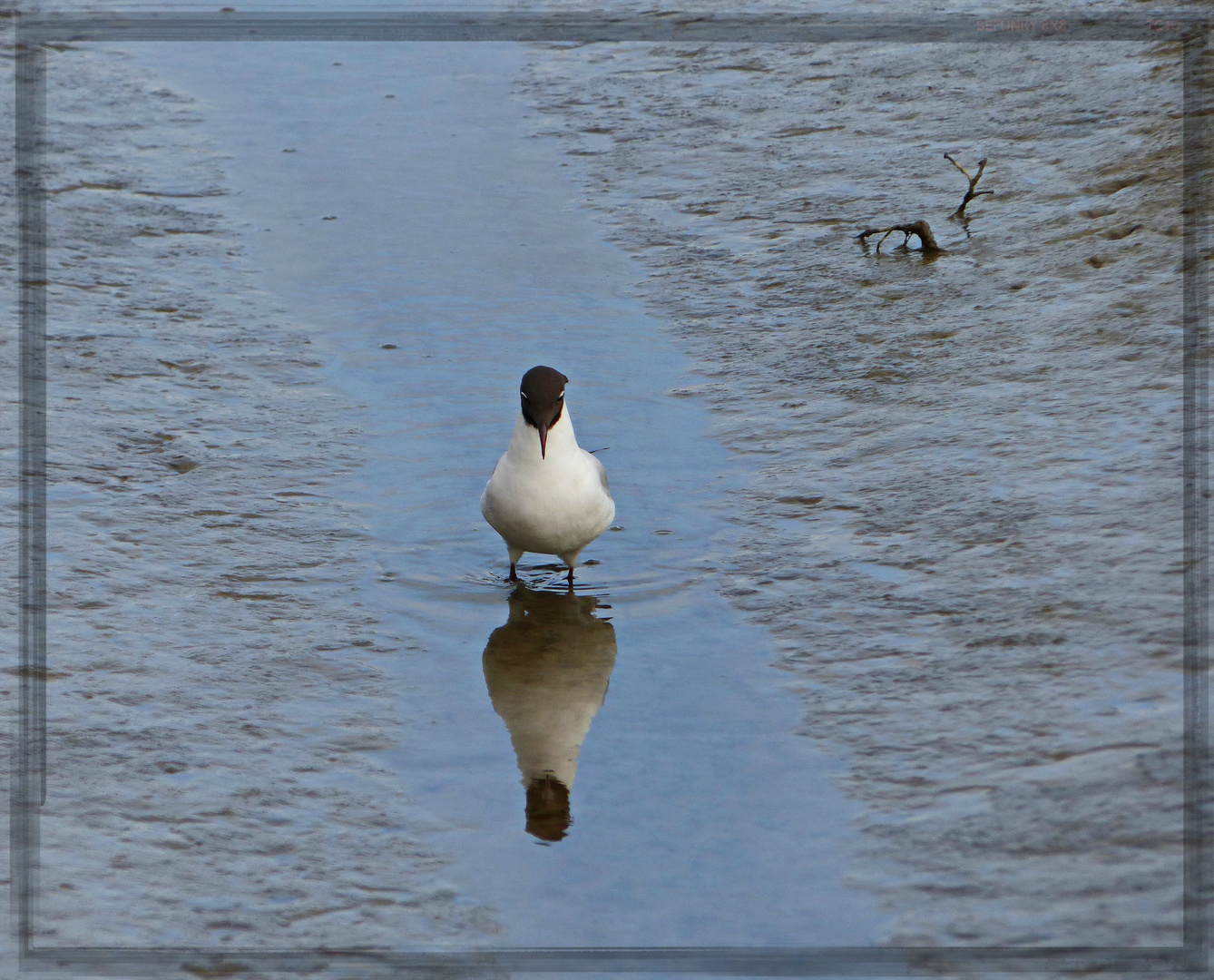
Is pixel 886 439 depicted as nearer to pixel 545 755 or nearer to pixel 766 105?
pixel 545 755

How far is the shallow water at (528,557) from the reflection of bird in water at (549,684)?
24mm

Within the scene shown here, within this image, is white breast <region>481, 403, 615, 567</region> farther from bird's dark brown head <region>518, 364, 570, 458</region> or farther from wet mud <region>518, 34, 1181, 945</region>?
wet mud <region>518, 34, 1181, 945</region>

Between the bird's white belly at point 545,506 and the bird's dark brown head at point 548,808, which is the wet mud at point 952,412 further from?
the bird's dark brown head at point 548,808

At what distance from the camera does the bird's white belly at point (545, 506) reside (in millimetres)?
6230

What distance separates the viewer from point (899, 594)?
5.99 m

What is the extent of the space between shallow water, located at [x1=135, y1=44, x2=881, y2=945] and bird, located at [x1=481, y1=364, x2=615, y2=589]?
367 mm

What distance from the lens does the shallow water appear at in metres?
4.43

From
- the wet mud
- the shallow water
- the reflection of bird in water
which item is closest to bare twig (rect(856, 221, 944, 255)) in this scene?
the wet mud

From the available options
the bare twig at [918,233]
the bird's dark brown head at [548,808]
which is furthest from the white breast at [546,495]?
the bare twig at [918,233]

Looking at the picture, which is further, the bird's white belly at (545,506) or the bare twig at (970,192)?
the bare twig at (970,192)

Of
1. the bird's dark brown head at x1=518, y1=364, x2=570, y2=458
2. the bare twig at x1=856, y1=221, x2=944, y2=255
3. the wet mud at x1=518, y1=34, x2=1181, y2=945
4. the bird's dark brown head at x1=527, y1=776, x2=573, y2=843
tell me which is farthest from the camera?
the bare twig at x1=856, y1=221, x2=944, y2=255

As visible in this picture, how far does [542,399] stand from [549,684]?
4.15 ft

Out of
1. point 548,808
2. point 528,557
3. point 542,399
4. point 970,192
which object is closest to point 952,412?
point 528,557

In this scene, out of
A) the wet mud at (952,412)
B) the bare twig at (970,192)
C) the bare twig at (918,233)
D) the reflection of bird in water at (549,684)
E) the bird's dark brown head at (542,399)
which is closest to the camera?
the wet mud at (952,412)
